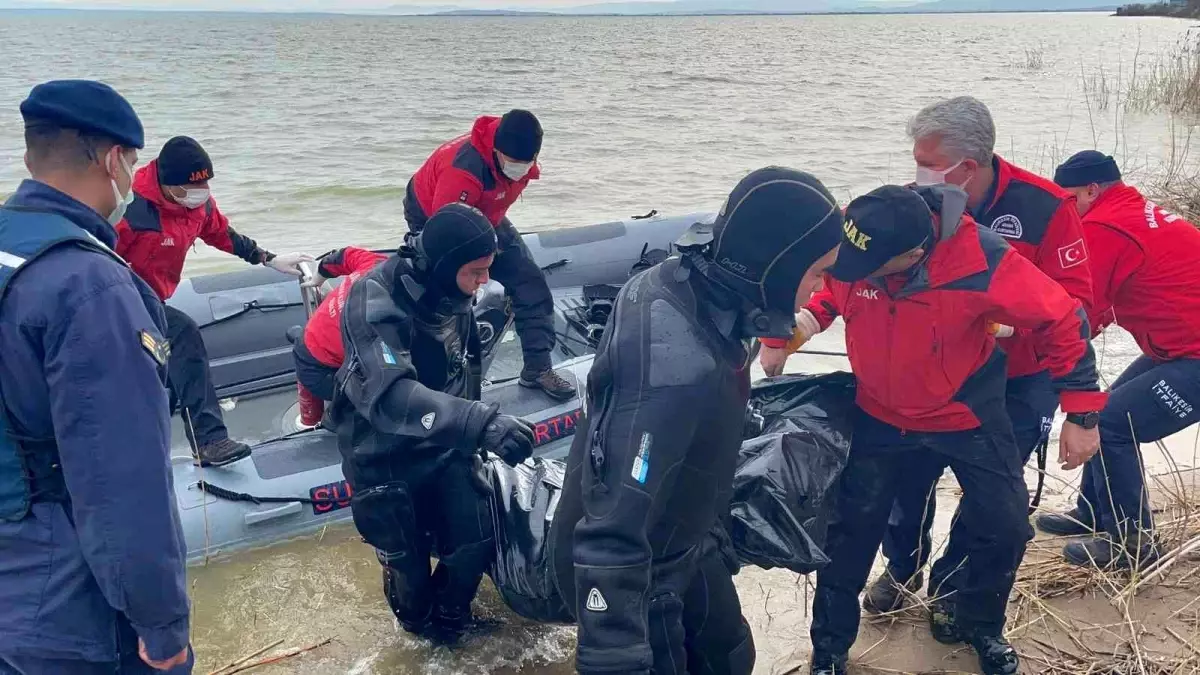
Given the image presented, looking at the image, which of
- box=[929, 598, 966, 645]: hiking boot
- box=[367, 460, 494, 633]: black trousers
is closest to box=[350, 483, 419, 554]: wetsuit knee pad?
box=[367, 460, 494, 633]: black trousers

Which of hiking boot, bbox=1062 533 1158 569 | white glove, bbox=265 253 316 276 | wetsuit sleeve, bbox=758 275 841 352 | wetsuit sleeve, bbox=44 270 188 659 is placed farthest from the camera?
white glove, bbox=265 253 316 276

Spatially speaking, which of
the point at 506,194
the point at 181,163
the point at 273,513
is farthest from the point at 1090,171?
the point at 181,163

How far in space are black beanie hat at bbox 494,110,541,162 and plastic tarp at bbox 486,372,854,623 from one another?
1812 millimetres

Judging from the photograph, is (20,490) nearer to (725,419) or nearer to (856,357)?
(725,419)

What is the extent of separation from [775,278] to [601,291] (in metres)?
4.29

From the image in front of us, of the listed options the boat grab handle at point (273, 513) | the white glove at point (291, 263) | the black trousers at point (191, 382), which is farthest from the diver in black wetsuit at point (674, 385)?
the white glove at point (291, 263)

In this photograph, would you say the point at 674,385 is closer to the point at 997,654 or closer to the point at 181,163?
the point at 997,654

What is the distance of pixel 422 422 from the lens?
2805 millimetres

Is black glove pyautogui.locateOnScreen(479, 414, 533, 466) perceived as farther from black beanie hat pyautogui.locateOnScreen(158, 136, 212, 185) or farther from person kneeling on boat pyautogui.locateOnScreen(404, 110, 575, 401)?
black beanie hat pyautogui.locateOnScreen(158, 136, 212, 185)

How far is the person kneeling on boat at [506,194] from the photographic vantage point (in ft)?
15.1

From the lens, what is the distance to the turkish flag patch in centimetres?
297

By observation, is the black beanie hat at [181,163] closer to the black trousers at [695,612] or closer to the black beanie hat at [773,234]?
the black trousers at [695,612]

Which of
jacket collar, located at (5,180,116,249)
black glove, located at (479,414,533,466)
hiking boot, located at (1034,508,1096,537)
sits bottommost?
hiking boot, located at (1034,508,1096,537)

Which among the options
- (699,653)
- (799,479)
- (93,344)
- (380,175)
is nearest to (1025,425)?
(799,479)
